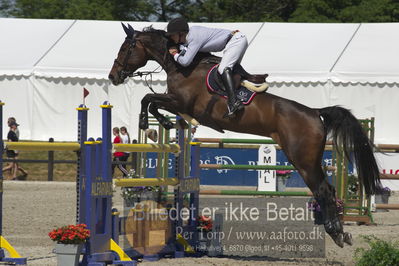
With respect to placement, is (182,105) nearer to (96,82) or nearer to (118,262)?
(118,262)

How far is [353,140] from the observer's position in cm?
783

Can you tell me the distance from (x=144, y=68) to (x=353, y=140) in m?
11.1

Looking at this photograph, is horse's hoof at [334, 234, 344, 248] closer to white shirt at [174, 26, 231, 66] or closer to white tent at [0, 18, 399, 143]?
white shirt at [174, 26, 231, 66]

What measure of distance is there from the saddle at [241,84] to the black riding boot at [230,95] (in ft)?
0.25

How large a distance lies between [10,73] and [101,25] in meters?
2.58

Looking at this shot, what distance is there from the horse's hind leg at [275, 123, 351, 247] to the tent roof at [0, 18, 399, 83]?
398 inches

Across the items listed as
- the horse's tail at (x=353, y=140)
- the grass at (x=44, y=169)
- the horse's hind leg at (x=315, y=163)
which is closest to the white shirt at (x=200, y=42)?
the horse's hind leg at (x=315, y=163)

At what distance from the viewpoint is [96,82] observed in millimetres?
18578

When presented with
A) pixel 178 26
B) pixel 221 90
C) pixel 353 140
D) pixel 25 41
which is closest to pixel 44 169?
pixel 25 41

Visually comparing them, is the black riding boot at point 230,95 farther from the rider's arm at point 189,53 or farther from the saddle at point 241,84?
the rider's arm at point 189,53

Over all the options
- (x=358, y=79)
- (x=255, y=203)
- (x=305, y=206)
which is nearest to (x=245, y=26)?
(x=358, y=79)

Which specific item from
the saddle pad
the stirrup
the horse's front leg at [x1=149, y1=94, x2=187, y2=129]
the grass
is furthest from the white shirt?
the grass

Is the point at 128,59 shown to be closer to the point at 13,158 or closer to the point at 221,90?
the point at 221,90

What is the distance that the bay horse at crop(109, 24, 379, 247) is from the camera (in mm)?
7688
